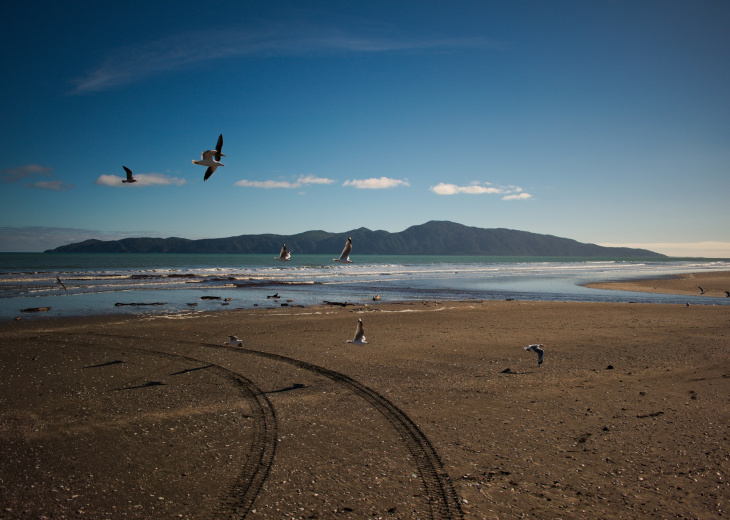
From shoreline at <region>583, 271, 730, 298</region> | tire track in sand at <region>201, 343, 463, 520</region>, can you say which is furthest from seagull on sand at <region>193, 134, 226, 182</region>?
shoreline at <region>583, 271, 730, 298</region>

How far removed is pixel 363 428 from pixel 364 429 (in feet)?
0.10

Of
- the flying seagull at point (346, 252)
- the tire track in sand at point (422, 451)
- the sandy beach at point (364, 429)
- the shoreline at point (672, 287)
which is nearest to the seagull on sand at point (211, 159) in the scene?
the flying seagull at point (346, 252)

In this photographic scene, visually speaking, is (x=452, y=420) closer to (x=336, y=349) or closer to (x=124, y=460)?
(x=124, y=460)

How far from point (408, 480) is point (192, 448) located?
107 inches

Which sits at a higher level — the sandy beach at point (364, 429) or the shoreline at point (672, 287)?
the shoreline at point (672, 287)

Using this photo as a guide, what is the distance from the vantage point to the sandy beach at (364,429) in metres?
4.23

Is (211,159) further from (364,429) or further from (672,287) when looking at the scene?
(672,287)

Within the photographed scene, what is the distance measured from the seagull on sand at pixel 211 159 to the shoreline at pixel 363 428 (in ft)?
15.1

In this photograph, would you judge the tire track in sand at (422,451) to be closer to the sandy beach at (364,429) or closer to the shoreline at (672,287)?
the sandy beach at (364,429)

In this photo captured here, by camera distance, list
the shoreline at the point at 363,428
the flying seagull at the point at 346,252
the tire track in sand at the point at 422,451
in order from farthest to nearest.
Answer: the flying seagull at the point at 346,252
the shoreline at the point at 363,428
the tire track in sand at the point at 422,451

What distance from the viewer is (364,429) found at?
19.2 ft

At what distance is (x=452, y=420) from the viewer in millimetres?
6160

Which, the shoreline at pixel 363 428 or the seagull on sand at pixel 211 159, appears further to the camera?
the seagull on sand at pixel 211 159

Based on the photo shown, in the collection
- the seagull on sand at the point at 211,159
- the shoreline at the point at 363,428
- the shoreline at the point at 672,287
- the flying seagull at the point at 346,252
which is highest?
the seagull on sand at the point at 211,159
